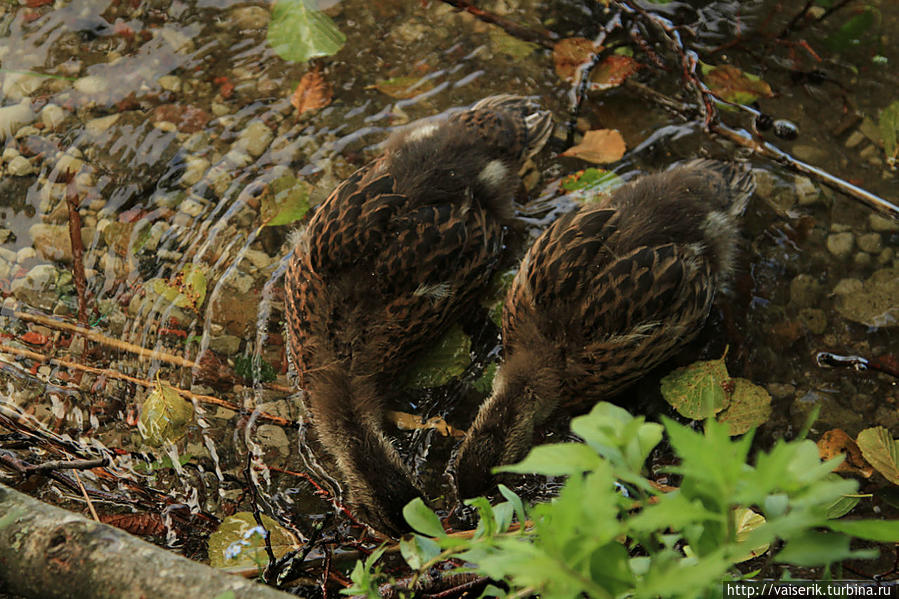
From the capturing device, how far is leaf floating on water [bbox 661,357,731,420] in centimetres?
330

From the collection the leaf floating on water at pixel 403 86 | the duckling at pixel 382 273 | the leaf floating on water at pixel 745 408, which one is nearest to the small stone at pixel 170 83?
the leaf floating on water at pixel 403 86

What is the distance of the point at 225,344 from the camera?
3451mm

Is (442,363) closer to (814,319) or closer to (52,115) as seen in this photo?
(814,319)

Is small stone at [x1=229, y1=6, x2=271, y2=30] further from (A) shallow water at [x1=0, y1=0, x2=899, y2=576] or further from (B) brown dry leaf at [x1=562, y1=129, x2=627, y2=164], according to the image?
(B) brown dry leaf at [x1=562, y1=129, x2=627, y2=164]

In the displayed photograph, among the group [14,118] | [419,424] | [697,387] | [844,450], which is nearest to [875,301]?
[844,450]

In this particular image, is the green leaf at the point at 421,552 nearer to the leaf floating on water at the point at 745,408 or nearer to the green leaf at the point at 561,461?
the green leaf at the point at 561,461

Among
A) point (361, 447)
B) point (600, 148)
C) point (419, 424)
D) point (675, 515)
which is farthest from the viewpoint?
point (600, 148)

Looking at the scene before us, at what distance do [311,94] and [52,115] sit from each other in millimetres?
1351

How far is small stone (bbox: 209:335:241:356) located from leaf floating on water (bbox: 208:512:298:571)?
805 mm

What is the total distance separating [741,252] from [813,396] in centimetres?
77

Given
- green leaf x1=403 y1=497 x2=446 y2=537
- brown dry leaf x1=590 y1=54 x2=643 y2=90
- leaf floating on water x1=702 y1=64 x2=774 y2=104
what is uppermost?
brown dry leaf x1=590 y1=54 x2=643 y2=90

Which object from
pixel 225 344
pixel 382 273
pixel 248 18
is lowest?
pixel 225 344

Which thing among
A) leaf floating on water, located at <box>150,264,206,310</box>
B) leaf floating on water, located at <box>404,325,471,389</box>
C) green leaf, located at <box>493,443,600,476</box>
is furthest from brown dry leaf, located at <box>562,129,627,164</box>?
green leaf, located at <box>493,443,600,476</box>

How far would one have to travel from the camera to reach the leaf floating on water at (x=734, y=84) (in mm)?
4109
